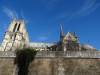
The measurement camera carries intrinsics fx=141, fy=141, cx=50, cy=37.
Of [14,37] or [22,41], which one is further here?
[22,41]

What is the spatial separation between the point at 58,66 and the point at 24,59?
201 inches

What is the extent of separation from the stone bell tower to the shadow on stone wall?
3109 cm

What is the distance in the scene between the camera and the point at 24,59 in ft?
68.3

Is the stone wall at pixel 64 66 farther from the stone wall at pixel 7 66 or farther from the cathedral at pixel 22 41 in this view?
the cathedral at pixel 22 41

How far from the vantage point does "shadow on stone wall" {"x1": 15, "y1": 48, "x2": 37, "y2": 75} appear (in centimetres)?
2017

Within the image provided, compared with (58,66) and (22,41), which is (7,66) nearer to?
(58,66)

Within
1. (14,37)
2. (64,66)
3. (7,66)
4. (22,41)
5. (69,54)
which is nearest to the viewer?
(64,66)

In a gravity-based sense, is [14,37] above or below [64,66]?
above

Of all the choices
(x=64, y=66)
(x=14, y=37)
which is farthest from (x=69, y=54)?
(x=14, y=37)

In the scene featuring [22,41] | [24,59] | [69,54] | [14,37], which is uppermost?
[14,37]

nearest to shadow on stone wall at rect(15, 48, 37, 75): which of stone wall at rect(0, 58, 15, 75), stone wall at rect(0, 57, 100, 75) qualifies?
stone wall at rect(0, 57, 100, 75)

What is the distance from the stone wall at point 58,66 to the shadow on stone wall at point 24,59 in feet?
1.81

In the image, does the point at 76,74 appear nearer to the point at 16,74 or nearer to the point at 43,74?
the point at 43,74

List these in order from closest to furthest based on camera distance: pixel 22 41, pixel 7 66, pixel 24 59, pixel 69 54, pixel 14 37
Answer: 1. pixel 24 59
2. pixel 7 66
3. pixel 69 54
4. pixel 14 37
5. pixel 22 41
